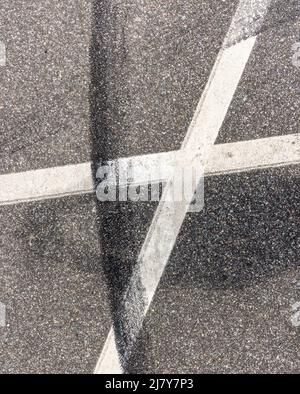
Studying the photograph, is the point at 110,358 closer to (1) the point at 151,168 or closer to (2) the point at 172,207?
(2) the point at 172,207

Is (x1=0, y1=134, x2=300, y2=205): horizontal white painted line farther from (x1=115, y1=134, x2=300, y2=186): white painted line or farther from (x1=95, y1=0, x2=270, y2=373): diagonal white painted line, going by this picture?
(x1=95, y1=0, x2=270, y2=373): diagonal white painted line

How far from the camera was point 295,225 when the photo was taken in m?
2.68

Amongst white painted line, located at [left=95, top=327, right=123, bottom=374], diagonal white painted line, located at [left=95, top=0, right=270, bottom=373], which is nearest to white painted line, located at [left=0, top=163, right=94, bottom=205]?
diagonal white painted line, located at [left=95, top=0, right=270, bottom=373]

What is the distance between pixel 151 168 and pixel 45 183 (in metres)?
0.75

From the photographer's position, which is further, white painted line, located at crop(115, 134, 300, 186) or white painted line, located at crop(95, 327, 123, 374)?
white painted line, located at crop(95, 327, 123, 374)

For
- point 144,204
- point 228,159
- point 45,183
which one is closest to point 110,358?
point 144,204

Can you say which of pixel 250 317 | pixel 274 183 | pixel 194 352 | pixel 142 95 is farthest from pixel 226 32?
pixel 194 352

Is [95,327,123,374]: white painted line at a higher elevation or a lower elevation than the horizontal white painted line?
lower

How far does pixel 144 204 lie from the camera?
276cm

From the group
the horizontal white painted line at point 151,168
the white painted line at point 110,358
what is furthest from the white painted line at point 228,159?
the white painted line at point 110,358

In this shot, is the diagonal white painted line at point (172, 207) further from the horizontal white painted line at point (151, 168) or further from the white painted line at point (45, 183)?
the white painted line at point (45, 183)

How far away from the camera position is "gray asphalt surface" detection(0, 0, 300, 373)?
2688 mm

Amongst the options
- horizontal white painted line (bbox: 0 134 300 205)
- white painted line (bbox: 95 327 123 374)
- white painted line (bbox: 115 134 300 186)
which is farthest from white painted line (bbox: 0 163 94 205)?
white painted line (bbox: 95 327 123 374)
